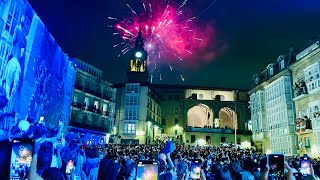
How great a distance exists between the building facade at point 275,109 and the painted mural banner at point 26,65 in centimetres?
3382

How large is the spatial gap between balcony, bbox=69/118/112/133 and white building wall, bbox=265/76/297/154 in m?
31.0

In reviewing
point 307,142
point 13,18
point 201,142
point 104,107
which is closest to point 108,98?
point 104,107

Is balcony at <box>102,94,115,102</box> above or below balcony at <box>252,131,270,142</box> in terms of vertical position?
above

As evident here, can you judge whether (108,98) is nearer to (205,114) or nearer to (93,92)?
(93,92)

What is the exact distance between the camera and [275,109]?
45.1 metres

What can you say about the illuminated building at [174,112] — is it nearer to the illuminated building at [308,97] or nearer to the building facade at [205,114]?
the building facade at [205,114]

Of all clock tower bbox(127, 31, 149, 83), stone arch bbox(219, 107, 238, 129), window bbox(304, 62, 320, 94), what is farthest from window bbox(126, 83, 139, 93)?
window bbox(304, 62, 320, 94)

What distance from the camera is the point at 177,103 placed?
72.9m

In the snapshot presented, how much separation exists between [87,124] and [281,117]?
33.0 metres

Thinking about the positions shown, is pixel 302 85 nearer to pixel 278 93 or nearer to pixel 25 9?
pixel 278 93

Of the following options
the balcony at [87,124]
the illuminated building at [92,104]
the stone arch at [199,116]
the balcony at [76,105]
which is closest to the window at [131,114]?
the illuminated building at [92,104]

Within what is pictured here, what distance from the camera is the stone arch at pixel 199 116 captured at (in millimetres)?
74400

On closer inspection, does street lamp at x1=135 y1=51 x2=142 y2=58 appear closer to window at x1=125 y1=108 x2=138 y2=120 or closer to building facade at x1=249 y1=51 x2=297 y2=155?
window at x1=125 y1=108 x2=138 y2=120

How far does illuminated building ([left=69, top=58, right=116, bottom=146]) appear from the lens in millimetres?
46188
